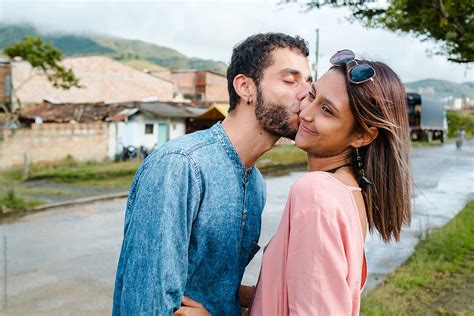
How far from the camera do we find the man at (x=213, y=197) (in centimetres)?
164

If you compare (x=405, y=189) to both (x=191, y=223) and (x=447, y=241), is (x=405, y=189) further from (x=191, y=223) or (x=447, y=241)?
(x=447, y=241)

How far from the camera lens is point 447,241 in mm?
7367

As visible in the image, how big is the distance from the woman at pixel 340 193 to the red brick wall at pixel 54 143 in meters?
17.1

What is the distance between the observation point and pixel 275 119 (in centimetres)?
197

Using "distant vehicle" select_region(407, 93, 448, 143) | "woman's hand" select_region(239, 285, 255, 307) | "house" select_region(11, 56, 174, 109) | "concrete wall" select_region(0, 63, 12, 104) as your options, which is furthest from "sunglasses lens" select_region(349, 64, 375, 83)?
"concrete wall" select_region(0, 63, 12, 104)

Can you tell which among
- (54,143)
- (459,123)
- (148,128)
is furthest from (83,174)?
(459,123)

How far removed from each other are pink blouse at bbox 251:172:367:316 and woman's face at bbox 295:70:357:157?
180 mm

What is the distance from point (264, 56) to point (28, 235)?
25.3 feet

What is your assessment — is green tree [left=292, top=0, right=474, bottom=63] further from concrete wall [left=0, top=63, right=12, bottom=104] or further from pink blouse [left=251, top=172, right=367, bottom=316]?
concrete wall [left=0, top=63, right=12, bottom=104]

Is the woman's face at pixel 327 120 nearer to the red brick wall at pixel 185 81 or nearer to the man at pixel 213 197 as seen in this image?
the man at pixel 213 197

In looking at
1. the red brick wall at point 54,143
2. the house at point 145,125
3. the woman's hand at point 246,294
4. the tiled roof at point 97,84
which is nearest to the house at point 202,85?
the tiled roof at point 97,84

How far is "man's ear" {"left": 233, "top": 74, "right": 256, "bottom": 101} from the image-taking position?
1999mm

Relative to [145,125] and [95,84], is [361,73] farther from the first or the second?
[95,84]

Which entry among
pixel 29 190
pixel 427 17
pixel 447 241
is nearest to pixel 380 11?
pixel 427 17
